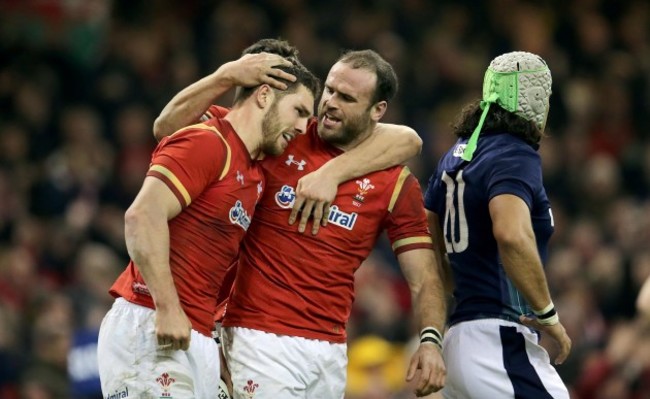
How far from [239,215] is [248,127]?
15.0 inches

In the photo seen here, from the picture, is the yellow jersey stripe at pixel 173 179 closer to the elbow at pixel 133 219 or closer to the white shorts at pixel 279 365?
the elbow at pixel 133 219

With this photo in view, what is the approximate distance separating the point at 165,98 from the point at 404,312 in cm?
333

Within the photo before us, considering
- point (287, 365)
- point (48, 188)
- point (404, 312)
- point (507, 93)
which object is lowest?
point (404, 312)

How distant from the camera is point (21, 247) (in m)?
11.1

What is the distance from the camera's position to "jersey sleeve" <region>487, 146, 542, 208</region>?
5.42 m

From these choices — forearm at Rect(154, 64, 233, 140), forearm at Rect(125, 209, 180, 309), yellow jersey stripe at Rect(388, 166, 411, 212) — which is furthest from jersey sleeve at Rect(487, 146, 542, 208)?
forearm at Rect(125, 209, 180, 309)

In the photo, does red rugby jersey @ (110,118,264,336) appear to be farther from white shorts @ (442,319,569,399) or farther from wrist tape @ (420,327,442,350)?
white shorts @ (442,319,569,399)

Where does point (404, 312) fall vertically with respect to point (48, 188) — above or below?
below

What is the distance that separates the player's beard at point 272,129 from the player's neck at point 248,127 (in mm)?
22

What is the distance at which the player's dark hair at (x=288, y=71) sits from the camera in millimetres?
5703

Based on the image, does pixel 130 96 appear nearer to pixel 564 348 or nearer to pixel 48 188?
pixel 48 188

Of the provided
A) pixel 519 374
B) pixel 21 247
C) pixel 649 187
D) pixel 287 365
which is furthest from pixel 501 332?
pixel 649 187

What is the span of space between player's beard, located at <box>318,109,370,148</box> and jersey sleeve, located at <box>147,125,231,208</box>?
60 centimetres

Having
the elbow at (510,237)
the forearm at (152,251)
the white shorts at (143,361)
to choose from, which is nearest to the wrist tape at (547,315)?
the elbow at (510,237)
